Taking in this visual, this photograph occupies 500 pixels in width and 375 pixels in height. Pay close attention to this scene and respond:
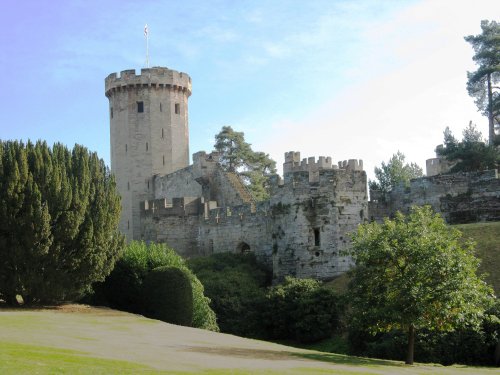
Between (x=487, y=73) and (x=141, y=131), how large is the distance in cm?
2535

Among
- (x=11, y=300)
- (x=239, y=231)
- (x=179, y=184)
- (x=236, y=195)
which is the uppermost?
(x=179, y=184)

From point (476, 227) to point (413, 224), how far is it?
1122 centimetres

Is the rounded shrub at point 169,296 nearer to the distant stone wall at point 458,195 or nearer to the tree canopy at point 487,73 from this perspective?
the distant stone wall at point 458,195

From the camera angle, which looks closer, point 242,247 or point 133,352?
point 133,352

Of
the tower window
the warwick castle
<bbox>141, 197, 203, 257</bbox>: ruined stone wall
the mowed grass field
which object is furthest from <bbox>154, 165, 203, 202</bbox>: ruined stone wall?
the mowed grass field

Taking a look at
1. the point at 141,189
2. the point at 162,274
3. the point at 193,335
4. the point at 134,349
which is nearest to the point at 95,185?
the point at 162,274

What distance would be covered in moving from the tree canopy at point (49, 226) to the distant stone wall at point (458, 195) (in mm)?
15690

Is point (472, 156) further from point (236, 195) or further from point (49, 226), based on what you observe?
point (49, 226)

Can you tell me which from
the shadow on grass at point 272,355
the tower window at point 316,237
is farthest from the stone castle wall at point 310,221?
the shadow on grass at point 272,355

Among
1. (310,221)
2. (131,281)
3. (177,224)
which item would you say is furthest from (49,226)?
(177,224)

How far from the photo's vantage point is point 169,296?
3278cm

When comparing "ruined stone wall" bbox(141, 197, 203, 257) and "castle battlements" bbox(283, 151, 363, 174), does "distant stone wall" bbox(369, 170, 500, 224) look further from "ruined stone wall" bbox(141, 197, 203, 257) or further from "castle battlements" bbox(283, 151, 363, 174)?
"ruined stone wall" bbox(141, 197, 203, 257)

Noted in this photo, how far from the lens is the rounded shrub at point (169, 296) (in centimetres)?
3238

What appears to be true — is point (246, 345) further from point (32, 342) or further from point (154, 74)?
point (154, 74)
